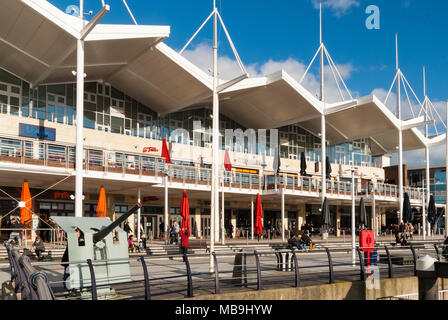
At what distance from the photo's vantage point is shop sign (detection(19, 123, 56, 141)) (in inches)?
1155

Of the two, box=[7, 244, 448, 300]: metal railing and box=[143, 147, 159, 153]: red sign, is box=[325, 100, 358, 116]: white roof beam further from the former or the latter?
box=[7, 244, 448, 300]: metal railing

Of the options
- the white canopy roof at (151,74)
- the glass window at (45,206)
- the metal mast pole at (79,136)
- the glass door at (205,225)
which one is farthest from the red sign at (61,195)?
the glass door at (205,225)

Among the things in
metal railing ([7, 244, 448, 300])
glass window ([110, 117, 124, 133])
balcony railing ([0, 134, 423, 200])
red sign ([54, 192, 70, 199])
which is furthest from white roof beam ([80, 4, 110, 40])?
red sign ([54, 192, 70, 199])

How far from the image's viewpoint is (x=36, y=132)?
98.3 ft

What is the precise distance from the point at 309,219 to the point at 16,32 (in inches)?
1296

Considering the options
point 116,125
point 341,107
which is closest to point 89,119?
point 116,125

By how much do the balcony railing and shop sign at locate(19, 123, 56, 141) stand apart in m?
5.32

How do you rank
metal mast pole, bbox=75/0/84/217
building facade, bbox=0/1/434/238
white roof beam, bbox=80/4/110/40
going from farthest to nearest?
1. building facade, bbox=0/1/434/238
2. metal mast pole, bbox=75/0/84/217
3. white roof beam, bbox=80/4/110/40

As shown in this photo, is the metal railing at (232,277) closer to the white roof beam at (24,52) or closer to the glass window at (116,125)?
the white roof beam at (24,52)

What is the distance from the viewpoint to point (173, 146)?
3753 centimetres

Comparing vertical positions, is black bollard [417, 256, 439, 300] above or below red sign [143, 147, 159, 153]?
below

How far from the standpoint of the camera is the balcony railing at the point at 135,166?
23.6m

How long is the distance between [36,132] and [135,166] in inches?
280
